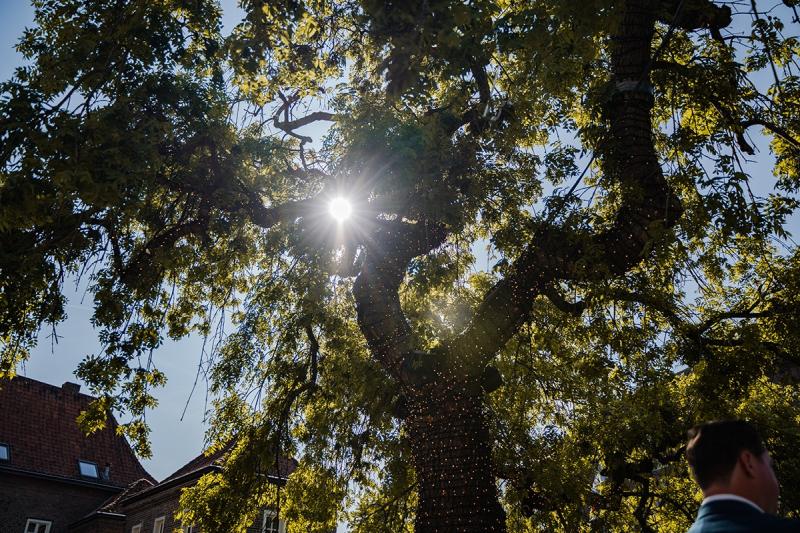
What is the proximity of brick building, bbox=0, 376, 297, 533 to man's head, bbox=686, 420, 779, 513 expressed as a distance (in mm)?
22718

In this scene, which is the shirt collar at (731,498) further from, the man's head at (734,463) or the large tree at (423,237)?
the large tree at (423,237)

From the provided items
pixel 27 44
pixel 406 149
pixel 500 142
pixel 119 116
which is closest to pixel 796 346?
pixel 500 142

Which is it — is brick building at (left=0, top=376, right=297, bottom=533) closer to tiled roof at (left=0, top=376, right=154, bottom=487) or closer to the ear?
tiled roof at (left=0, top=376, right=154, bottom=487)

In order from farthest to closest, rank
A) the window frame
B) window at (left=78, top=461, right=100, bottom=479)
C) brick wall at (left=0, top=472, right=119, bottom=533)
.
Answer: window at (left=78, top=461, right=100, bottom=479) → the window frame → brick wall at (left=0, top=472, right=119, bottom=533)

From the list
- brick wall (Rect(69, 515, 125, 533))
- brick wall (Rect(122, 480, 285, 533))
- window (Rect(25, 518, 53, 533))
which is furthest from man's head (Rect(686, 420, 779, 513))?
window (Rect(25, 518, 53, 533))

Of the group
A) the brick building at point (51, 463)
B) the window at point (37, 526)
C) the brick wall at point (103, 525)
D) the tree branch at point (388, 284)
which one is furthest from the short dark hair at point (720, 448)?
the window at point (37, 526)

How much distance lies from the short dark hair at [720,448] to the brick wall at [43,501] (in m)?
31.0

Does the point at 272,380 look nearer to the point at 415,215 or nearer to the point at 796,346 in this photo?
the point at 415,215

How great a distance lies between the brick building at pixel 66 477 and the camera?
84.2ft

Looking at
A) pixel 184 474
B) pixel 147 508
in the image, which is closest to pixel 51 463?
pixel 147 508

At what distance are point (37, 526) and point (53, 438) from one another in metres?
4.07

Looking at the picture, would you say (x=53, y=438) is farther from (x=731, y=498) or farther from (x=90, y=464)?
(x=731, y=498)

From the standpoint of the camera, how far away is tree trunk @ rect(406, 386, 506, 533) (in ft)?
21.0

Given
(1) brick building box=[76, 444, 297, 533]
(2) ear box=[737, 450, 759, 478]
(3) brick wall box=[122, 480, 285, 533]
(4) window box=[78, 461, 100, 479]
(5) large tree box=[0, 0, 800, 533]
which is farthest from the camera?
Result: (4) window box=[78, 461, 100, 479]
